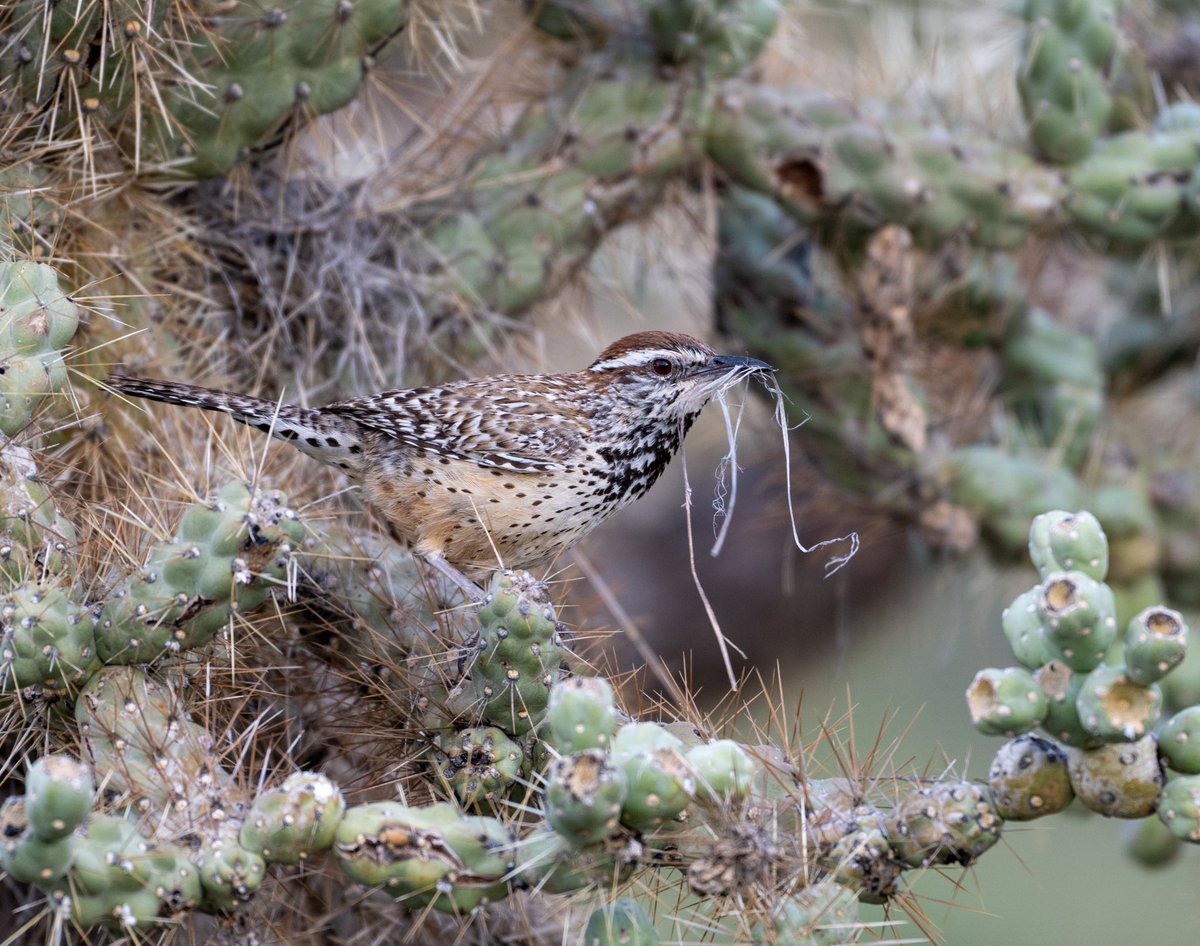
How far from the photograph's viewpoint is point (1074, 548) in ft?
5.46

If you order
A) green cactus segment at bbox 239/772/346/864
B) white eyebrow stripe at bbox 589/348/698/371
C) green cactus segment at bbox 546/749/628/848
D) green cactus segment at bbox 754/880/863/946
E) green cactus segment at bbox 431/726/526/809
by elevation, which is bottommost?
green cactus segment at bbox 431/726/526/809

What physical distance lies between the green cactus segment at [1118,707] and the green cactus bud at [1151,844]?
1.98 m

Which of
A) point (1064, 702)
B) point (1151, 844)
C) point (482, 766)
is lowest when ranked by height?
point (1151, 844)

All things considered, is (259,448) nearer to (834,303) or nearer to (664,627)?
(834,303)

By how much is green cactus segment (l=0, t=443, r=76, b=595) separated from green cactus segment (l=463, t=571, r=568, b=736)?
639 mm

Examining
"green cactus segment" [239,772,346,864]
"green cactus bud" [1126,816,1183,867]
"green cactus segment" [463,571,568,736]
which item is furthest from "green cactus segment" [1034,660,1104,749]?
"green cactus bud" [1126,816,1183,867]

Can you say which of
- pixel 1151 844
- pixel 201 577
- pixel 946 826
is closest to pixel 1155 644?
pixel 946 826

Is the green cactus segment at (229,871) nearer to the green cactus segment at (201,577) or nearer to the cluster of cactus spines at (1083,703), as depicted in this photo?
the green cactus segment at (201,577)

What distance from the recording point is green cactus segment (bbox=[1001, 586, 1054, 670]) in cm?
166

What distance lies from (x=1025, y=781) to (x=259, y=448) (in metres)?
1.65

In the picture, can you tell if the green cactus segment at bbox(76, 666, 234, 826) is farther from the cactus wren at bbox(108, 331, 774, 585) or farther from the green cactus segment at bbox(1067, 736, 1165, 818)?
the green cactus segment at bbox(1067, 736, 1165, 818)

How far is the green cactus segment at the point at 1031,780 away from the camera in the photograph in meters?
1.73

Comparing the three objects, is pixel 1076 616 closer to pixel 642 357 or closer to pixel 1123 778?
pixel 1123 778

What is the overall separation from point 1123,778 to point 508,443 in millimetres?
1289
